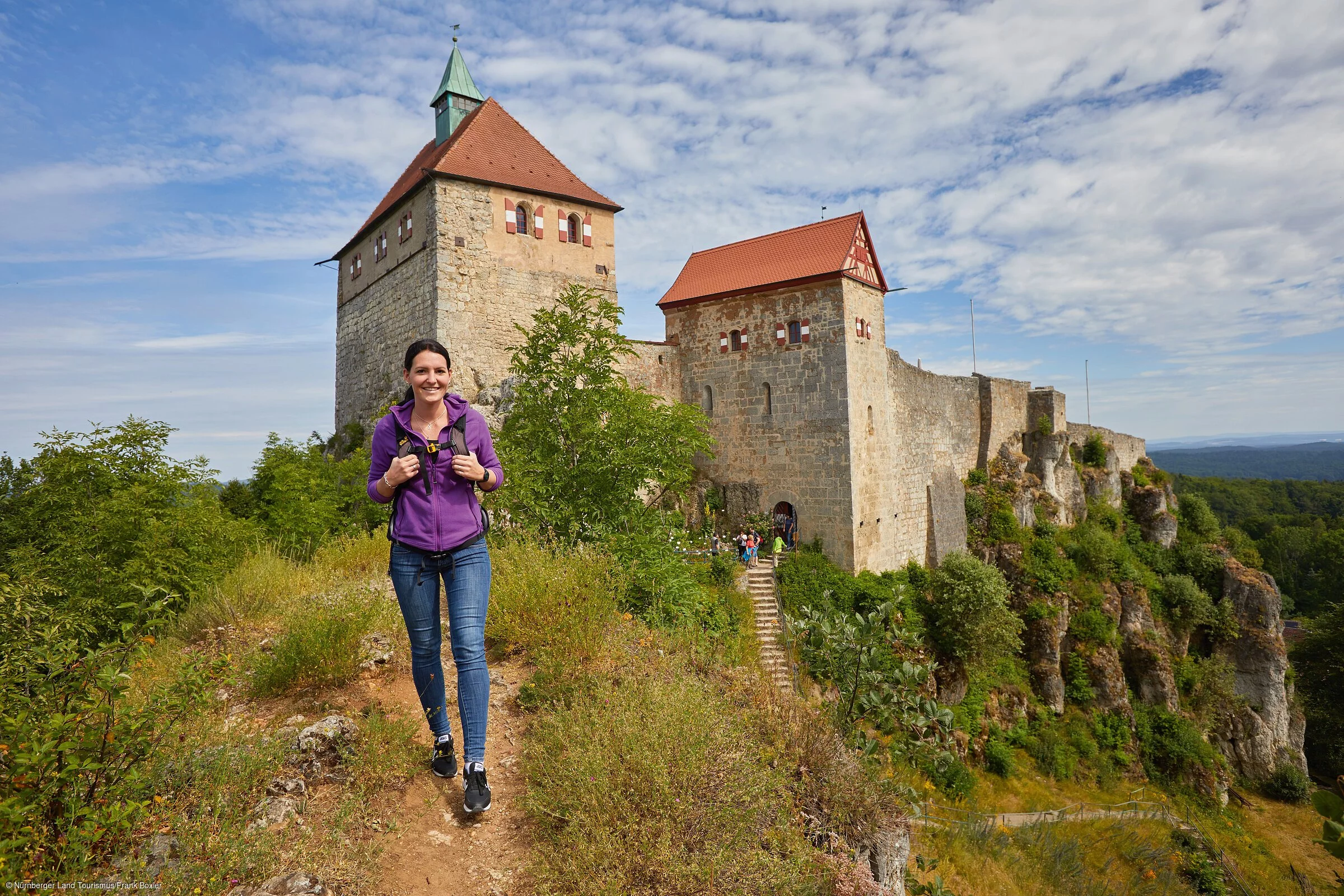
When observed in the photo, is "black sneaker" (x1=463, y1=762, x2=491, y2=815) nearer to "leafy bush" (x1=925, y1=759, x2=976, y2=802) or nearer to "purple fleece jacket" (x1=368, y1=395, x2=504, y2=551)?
"purple fleece jacket" (x1=368, y1=395, x2=504, y2=551)

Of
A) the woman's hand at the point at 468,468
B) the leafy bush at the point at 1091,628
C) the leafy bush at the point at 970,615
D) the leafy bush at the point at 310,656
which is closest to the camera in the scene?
the woman's hand at the point at 468,468

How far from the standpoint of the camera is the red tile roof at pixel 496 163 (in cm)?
1614

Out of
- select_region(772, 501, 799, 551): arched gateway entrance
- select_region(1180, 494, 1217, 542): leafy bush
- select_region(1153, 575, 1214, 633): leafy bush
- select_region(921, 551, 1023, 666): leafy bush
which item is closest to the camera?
select_region(921, 551, 1023, 666): leafy bush

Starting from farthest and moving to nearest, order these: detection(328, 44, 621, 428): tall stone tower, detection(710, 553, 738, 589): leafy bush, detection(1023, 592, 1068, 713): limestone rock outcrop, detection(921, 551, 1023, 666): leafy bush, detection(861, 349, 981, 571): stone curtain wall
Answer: detection(1023, 592, 1068, 713): limestone rock outcrop < detection(861, 349, 981, 571): stone curtain wall < detection(921, 551, 1023, 666): leafy bush < detection(328, 44, 621, 428): tall stone tower < detection(710, 553, 738, 589): leafy bush

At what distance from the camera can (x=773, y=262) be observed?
18.4 m

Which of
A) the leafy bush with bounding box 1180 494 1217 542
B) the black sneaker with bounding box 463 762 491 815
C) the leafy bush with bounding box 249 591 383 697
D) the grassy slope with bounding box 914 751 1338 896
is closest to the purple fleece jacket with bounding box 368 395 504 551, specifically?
the black sneaker with bounding box 463 762 491 815

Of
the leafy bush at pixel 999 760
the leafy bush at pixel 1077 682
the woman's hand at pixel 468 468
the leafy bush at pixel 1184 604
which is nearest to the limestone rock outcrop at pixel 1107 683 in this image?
the leafy bush at pixel 1077 682

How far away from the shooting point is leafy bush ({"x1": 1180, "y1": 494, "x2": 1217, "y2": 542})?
101 ft

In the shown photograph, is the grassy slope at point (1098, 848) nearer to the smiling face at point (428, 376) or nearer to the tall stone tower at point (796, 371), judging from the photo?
the smiling face at point (428, 376)

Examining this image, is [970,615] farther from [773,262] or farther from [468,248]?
[468,248]

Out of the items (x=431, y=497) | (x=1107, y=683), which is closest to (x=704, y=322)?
(x=431, y=497)

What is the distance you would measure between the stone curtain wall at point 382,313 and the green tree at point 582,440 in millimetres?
7643

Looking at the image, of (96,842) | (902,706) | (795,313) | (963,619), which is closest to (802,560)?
(963,619)

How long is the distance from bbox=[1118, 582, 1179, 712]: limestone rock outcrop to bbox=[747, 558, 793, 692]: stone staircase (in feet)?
48.2
